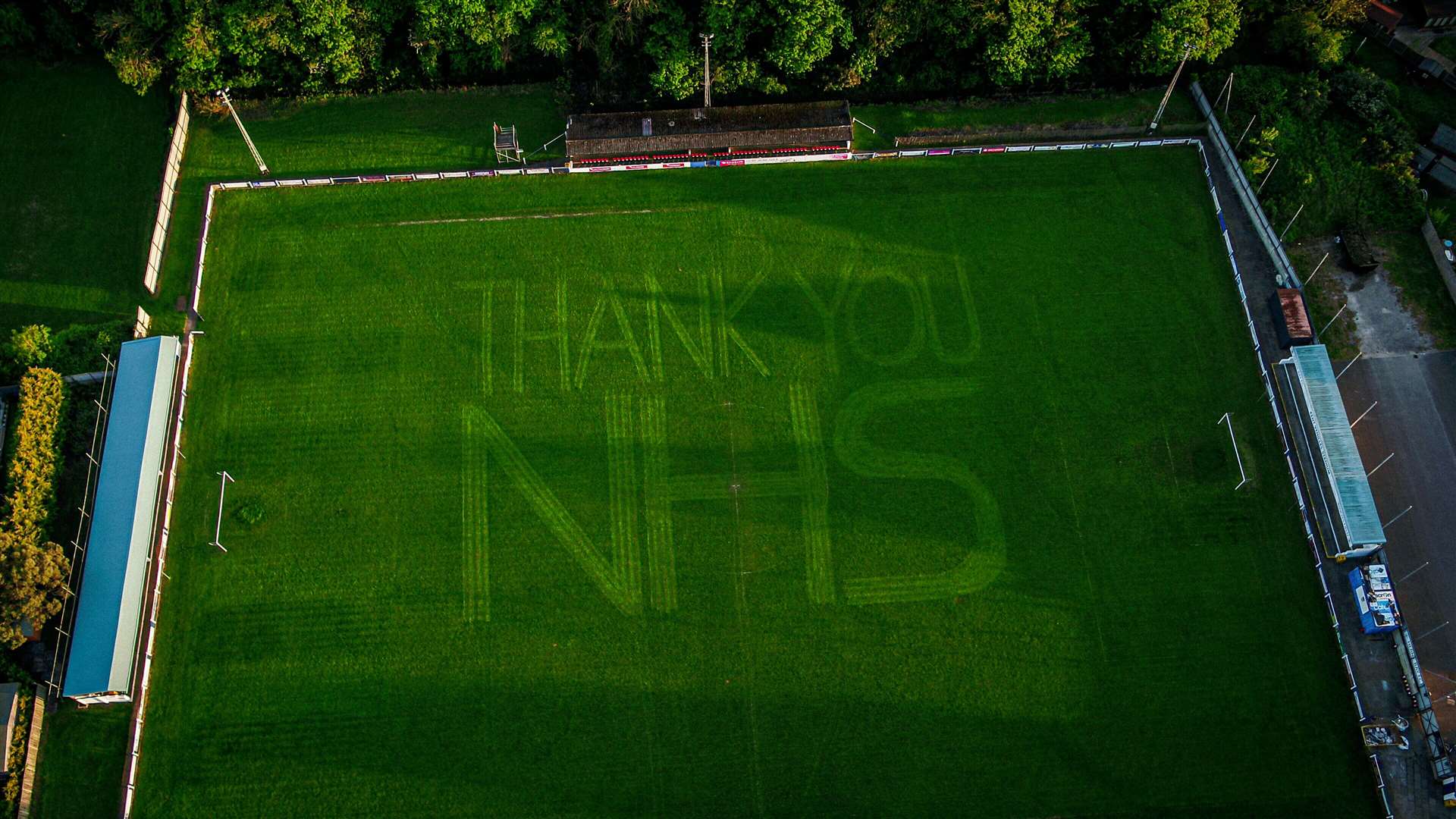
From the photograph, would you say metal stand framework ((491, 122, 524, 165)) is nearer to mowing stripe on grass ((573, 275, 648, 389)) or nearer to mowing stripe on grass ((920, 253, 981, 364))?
mowing stripe on grass ((573, 275, 648, 389))

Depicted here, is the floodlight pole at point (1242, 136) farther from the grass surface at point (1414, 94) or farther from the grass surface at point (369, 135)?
the grass surface at point (369, 135)

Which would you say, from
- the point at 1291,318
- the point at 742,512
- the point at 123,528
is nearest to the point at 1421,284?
the point at 1291,318

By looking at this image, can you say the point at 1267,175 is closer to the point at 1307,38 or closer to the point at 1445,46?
the point at 1307,38

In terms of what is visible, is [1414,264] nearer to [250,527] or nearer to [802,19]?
[802,19]

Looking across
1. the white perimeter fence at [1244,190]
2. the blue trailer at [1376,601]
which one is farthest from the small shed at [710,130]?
the blue trailer at [1376,601]

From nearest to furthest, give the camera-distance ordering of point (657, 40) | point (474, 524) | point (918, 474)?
point (474, 524), point (918, 474), point (657, 40)

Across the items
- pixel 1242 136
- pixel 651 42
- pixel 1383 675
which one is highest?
pixel 651 42
